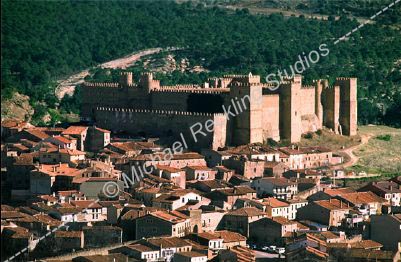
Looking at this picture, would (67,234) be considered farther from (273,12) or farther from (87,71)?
(273,12)

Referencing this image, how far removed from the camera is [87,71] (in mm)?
88500

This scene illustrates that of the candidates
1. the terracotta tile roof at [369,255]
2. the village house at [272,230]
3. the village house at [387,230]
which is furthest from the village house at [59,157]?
the terracotta tile roof at [369,255]

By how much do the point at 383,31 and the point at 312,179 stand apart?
37.1 meters

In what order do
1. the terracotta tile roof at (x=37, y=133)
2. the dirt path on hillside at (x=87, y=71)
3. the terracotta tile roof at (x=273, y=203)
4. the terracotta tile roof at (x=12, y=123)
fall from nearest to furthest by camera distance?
the terracotta tile roof at (x=273, y=203) → the terracotta tile roof at (x=37, y=133) → the terracotta tile roof at (x=12, y=123) → the dirt path on hillside at (x=87, y=71)

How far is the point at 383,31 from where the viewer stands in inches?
3652

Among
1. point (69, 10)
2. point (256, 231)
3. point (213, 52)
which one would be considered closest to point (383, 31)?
point (213, 52)

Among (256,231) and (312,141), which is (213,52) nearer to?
(312,141)

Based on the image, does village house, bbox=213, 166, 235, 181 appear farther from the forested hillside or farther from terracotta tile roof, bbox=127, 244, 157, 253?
the forested hillside

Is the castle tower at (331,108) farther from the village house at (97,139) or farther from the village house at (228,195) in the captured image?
the village house at (228,195)

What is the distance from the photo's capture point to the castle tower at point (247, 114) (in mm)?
60750

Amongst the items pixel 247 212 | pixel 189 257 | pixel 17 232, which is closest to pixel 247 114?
pixel 247 212

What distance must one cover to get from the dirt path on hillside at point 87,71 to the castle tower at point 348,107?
16.0 m

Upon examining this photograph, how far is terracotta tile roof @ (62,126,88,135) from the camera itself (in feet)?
197

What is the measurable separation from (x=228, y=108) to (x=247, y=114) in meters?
0.94
